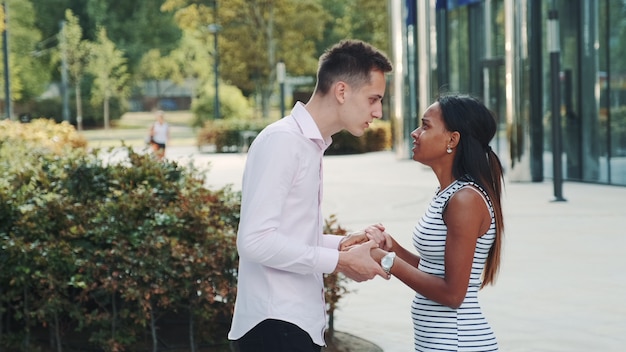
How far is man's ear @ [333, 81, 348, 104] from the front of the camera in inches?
130

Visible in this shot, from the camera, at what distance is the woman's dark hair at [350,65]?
10.9ft

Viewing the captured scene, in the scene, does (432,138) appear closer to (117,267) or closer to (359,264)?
(359,264)

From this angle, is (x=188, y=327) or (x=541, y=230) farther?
(x=541, y=230)

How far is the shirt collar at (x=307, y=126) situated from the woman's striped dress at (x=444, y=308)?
45 centimetres

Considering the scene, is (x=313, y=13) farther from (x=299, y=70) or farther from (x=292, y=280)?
(x=292, y=280)

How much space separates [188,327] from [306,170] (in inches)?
153

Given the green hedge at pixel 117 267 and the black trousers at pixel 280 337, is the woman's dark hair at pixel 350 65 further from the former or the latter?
the green hedge at pixel 117 267

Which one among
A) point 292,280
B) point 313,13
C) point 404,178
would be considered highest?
point 313,13

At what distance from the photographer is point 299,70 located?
62031 millimetres

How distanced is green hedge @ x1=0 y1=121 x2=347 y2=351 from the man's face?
3040mm

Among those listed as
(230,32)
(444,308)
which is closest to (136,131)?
(230,32)

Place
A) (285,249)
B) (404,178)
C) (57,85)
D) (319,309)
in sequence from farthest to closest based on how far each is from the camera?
(57,85) → (404,178) → (319,309) → (285,249)

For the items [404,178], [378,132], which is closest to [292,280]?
[404,178]

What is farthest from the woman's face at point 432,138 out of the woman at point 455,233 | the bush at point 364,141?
the bush at point 364,141
